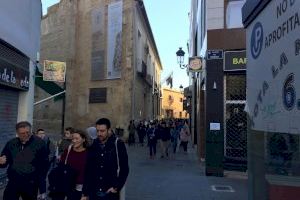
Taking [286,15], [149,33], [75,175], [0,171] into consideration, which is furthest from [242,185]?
[149,33]

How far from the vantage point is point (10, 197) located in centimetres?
607

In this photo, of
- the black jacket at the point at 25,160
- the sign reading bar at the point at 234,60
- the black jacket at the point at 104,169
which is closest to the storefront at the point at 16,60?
the black jacket at the point at 25,160

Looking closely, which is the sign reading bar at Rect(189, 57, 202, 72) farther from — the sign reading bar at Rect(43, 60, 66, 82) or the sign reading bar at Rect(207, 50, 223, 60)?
the sign reading bar at Rect(43, 60, 66, 82)

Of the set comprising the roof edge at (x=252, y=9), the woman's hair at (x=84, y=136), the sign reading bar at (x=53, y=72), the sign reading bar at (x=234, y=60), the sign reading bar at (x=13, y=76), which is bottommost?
the woman's hair at (x=84, y=136)

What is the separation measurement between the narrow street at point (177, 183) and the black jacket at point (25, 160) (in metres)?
3.92

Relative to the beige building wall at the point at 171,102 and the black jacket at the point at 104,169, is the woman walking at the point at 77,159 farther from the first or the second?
the beige building wall at the point at 171,102

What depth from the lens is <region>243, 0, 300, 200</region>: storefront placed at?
3.09 meters

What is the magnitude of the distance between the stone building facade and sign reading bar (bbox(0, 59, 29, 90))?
1733 centimetres

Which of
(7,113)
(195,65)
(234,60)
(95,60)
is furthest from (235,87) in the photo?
(95,60)

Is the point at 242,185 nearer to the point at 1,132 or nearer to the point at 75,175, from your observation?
the point at 1,132

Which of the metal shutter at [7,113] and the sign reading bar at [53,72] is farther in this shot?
the sign reading bar at [53,72]

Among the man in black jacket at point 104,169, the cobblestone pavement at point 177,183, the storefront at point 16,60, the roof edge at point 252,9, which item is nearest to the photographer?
the roof edge at point 252,9

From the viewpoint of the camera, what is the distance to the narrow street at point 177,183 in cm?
1024

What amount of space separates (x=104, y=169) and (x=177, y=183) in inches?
277
